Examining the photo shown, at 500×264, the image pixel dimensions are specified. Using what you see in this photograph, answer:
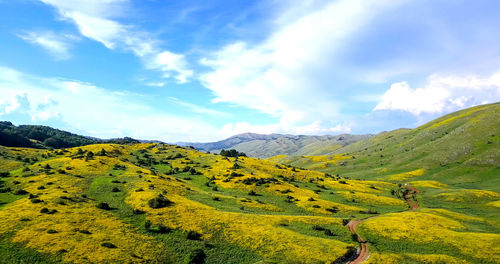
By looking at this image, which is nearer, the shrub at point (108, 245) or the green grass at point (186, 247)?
the shrub at point (108, 245)

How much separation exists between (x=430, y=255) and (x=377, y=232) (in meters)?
11.7

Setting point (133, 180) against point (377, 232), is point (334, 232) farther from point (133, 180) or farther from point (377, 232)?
point (133, 180)

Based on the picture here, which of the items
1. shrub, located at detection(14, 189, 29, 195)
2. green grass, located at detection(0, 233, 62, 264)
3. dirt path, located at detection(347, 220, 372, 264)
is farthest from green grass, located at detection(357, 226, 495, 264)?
shrub, located at detection(14, 189, 29, 195)

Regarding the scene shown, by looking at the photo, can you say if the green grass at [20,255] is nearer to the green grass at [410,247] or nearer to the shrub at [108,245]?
the shrub at [108,245]

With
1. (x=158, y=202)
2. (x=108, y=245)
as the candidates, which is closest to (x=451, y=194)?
(x=158, y=202)

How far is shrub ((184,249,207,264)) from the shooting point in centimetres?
3868

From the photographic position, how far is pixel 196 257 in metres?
39.2

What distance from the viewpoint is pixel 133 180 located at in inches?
3140

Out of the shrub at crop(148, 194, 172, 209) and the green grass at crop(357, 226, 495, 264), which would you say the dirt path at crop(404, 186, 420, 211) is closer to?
the green grass at crop(357, 226, 495, 264)

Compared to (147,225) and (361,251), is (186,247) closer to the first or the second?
(147,225)

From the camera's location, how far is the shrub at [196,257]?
127 ft

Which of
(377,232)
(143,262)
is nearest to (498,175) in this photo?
(377,232)

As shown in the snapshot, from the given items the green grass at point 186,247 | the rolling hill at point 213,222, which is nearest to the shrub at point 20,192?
the rolling hill at point 213,222

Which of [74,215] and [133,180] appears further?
[133,180]
